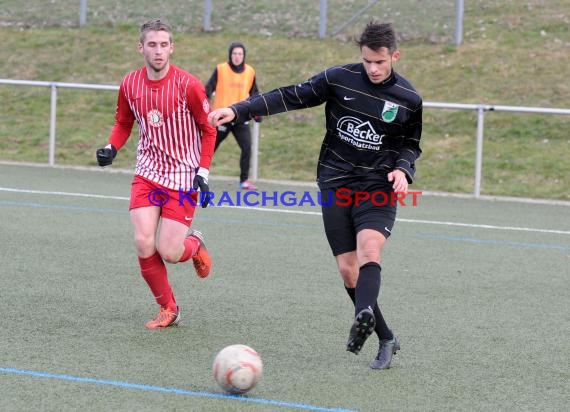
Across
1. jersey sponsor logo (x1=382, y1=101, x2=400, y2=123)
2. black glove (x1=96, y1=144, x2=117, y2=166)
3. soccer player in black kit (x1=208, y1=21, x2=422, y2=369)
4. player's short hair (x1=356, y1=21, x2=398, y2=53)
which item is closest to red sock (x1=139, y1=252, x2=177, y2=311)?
black glove (x1=96, y1=144, x2=117, y2=166)

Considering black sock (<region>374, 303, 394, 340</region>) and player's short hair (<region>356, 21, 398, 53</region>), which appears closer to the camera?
player's short hair (<region>356, 21, 398, 53</region>)

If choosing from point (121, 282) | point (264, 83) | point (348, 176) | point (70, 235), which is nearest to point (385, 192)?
point (348, 176)

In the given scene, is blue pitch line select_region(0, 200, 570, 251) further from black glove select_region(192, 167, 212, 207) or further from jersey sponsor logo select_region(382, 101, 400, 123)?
jersey sponsor logo select_region(382, 101, 400, 123)

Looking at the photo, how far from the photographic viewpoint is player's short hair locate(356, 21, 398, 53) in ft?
19.2

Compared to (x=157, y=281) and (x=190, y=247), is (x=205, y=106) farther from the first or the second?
(x=157, y=281)

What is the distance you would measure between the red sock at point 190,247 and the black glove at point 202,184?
18.0 inches

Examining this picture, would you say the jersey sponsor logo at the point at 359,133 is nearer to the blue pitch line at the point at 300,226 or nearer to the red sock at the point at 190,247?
the red sock at the point at 190,247

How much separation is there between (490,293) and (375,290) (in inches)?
→ 109

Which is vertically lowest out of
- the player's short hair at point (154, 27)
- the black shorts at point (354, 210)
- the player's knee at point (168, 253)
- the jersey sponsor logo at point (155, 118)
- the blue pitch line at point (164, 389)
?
the blue pitch line at point (164, 389)

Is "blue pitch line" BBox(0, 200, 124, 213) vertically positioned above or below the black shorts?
below

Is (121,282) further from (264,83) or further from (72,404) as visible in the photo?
(264,83)

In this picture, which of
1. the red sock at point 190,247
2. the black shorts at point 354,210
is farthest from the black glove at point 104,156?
the black shorts at point 354,210

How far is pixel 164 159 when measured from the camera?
7.06m

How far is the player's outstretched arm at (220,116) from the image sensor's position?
5.89 meters
